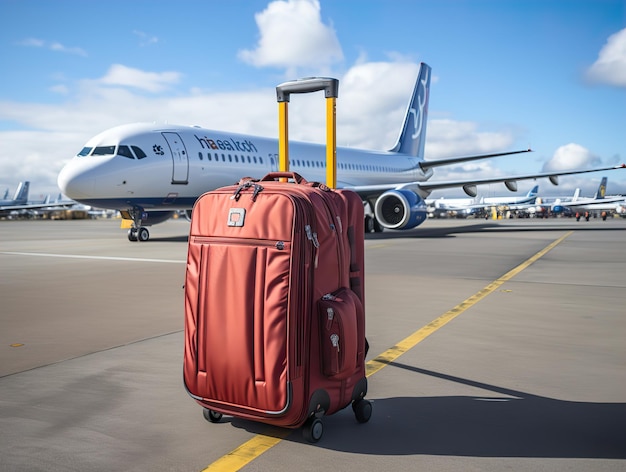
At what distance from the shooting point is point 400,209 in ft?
68.7

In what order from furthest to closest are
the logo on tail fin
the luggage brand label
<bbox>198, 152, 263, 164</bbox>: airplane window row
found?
1. the logo on tail fin
2. <bbox>198, 152, 263, 164</bbox>: airplane window row
3. the luggage brand label

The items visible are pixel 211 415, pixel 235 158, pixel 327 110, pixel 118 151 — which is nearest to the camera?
pixel 211 415

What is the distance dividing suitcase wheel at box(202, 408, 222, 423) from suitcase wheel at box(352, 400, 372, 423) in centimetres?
74

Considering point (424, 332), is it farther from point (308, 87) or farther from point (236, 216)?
→ point (236, 216)

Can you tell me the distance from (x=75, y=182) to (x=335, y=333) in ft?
46.0

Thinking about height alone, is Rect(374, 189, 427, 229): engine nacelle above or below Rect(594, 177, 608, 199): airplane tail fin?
below

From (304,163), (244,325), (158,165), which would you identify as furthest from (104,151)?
(244,325)

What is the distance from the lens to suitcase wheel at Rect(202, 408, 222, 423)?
321cm

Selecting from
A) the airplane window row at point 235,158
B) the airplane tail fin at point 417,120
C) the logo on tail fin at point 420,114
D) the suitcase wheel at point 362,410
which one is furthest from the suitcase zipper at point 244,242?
the logo on tail fin at point 420,114

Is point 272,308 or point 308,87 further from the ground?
point 308,87

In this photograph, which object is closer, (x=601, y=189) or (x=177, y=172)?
(x=177, y=172)

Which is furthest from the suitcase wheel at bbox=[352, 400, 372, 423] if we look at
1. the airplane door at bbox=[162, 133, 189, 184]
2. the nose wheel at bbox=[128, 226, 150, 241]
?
the nose wheel at bbox=[128, 226, 150, 241]

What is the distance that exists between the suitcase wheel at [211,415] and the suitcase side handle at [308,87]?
6.41 feet

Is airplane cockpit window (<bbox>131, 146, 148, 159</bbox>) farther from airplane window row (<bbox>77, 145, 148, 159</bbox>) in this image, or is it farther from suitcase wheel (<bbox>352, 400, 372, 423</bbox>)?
suitcase wheel (<bbox>352, 400, 372, 423</bbox>)
